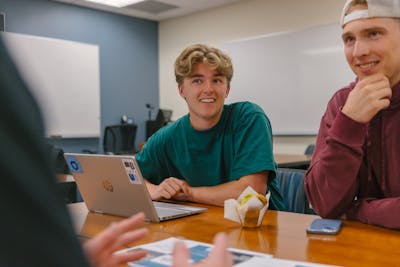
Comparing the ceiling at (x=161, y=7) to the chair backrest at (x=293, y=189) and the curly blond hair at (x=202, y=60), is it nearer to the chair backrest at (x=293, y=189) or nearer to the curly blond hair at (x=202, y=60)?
the curly blond hair at (x=202, y=60)

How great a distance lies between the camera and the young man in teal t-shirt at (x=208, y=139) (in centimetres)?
177

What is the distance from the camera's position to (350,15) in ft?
4.44

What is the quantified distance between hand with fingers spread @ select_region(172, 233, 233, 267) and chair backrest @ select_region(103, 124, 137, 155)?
5504mm

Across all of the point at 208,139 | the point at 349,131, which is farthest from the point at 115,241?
the point at 208,139

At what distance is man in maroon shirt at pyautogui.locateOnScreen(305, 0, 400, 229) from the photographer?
130 centimetres

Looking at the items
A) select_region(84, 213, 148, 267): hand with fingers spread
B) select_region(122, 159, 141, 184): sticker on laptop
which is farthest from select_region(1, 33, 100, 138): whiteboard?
select_region(84, 213, 148, 267): hand with fingers spread

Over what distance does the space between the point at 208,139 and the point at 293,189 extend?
430 millimetres

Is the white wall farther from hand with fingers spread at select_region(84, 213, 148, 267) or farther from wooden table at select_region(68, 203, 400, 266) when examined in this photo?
hand with fingers spread at select_region(84, 213, 148, 267)

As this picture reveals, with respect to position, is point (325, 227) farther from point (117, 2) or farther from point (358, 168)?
point (117, 2)

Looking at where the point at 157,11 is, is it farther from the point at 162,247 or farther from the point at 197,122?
the point at 162,247

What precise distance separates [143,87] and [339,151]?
5820 millimetres

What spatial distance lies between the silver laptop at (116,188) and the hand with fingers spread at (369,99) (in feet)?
2.06

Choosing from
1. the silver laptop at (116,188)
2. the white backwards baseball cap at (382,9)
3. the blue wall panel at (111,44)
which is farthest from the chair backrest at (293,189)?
the blue wall panel at (111,44)

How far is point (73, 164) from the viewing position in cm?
158
